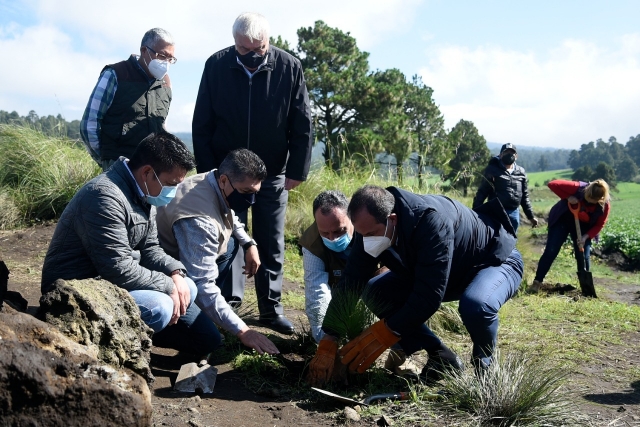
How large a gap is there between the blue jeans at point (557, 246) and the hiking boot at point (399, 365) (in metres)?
4.50

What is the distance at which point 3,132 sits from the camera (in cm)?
950

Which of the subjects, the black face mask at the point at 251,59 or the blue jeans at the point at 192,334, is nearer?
the blue jeans at the point at 192,334

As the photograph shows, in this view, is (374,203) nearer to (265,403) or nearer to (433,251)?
(433,251)

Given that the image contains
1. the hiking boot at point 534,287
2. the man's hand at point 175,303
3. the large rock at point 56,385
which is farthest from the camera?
the hiking boot at point 534,287

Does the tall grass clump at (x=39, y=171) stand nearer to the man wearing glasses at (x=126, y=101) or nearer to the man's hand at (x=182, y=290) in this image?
the man wearing glasses at (x=126, y=101)

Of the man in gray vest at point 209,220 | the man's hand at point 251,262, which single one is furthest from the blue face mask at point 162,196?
the man's hand at point 251,262

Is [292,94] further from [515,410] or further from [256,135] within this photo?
[515,410]

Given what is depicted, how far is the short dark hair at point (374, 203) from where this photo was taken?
370 cm

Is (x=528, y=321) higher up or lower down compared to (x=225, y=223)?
lower down

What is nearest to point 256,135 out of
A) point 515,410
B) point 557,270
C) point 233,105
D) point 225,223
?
point 233,105

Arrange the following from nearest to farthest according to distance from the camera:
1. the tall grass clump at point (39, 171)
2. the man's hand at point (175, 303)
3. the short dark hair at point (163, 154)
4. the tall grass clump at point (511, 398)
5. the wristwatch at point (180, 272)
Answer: the tall grass clump at point (511, 398)
the short dark hair at point (163, 154)
the man's hand at point (175, 303)
the wristwatch at point (180, 272)
the tall grass clump at point (39, 171)

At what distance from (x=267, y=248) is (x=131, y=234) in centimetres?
174

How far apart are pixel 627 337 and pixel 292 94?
3.59 m

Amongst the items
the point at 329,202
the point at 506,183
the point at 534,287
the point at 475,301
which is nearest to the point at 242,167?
the point at 329,202
